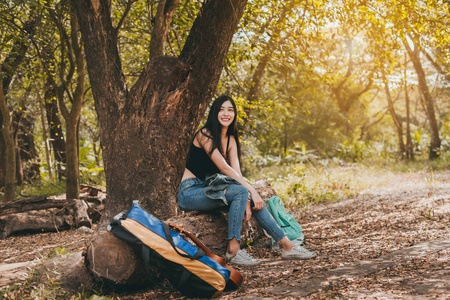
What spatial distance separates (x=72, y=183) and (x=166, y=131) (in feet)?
13.4

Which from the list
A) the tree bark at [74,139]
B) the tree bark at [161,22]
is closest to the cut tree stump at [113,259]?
the tree bark at [161,22]

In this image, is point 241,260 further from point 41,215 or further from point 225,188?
point 41,215

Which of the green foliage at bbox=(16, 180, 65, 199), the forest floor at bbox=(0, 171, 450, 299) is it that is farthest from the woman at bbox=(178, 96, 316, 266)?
the green foliage at bbox=(16, 180, 65, 199)

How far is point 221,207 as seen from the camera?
4.21 meters

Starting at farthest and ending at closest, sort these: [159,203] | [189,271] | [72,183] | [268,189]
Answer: [72,183]
[268,189]
[159,203]
[189,271]

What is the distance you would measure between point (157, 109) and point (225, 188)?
167cm

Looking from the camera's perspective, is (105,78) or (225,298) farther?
(105,78)

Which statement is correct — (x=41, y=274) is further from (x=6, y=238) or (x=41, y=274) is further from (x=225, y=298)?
(x=6, y=238)

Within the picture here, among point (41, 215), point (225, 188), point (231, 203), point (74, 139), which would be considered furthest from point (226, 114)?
point (74, 139)

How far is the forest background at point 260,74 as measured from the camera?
7.29 m

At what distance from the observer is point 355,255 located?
4.10 m

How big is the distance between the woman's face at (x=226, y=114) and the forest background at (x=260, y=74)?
7.64ft

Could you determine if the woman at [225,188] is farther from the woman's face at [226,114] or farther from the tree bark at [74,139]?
the tree bark at [74,139]

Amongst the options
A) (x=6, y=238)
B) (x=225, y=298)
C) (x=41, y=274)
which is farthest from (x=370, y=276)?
(x=6, y=238)
